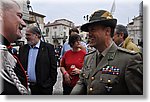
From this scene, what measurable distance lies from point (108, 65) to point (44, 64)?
59 centimetres

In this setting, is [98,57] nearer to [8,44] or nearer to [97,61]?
[97,61]

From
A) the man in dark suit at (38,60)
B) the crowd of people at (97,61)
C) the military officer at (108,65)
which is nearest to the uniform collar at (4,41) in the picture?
the crowd of people at (97,61)

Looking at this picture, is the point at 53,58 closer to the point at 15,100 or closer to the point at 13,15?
the point at 15,100

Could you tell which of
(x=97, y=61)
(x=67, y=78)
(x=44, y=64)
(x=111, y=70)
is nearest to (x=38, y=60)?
(x=44, y=64)

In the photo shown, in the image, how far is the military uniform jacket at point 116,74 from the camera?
1.06 meters

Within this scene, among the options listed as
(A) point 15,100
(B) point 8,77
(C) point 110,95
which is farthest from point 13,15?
(C) point 110,95

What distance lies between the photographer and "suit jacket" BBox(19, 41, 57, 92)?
1558 millimetres

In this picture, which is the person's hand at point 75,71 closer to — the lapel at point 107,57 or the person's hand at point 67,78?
the person's hand at point 67,78

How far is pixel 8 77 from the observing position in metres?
0.95

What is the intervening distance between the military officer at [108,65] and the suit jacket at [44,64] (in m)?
0.43

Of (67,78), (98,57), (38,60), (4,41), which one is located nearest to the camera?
(4,41)

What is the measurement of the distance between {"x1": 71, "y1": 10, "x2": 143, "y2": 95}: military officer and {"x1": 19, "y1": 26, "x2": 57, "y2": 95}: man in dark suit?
0.42 m

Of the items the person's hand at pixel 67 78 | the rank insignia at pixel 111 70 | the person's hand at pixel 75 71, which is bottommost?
the person's hand at pixel 67 78

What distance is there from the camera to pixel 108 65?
1.12 metres
